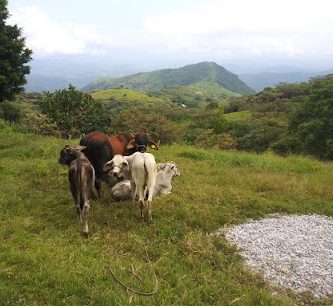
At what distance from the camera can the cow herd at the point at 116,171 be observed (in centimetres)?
897

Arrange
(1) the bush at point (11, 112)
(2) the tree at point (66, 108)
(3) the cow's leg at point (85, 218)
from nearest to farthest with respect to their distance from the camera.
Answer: (3) the cow's leg at point (85, 218), (2) the tree at point (66, 108), (1) the bush at point (11, 112)

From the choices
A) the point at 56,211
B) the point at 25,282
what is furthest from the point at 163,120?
the point at 25,282

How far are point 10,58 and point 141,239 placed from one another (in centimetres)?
2046

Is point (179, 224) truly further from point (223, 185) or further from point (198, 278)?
point (223, 185)

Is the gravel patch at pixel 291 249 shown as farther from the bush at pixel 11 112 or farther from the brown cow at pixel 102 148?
the bush at pixel 11 112

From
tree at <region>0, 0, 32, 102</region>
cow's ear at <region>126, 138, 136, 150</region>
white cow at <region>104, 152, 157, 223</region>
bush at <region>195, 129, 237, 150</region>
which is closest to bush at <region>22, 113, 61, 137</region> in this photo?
tree at <region>0, 0, 32, 102</region>

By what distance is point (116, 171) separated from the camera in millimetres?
9734

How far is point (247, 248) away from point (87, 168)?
3807 millimetres

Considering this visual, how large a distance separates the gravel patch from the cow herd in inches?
84.6

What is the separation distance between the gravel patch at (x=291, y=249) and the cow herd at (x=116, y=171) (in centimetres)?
215

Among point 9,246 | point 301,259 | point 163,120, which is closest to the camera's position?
point 9,246

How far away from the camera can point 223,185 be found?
13859 mm

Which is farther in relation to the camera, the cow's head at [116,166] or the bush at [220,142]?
the bush at [220,142]

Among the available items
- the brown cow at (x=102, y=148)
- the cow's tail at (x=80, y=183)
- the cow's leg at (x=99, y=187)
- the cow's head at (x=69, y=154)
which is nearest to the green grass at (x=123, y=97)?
the brown cow at (x=102, y=148)
